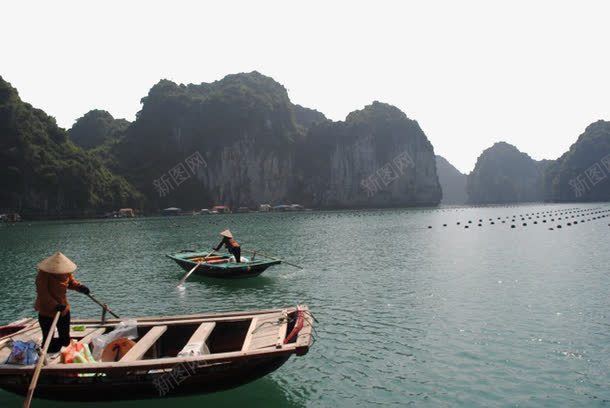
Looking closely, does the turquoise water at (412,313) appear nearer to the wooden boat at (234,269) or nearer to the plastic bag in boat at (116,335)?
the wooden boat at (234,269)

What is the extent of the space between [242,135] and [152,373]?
538 feet

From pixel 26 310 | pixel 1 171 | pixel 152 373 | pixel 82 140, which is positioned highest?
pixel 82 140

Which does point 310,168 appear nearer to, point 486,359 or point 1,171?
point 1,171

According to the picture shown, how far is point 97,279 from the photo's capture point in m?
25.5

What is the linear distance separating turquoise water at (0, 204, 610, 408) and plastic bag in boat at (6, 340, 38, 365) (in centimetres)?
158

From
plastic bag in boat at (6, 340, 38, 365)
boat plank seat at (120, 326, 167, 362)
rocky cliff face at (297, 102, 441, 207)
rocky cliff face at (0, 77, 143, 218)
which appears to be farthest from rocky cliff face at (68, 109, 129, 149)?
plastic bag in boat at (6, 340, 38, 365)

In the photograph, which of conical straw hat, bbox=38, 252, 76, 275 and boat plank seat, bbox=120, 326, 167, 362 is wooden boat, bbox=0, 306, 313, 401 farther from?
conical straw hat, bbox=38, 252, 76, 275

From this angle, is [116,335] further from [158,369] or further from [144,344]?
[158,369]

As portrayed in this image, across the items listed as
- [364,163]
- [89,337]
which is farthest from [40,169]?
[364,163]

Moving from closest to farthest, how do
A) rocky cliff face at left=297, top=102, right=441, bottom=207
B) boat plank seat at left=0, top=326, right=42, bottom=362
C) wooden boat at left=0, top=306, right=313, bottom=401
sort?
wooden boat at left=0, top=306, right=313, bottom=401
boat plank seat at left=0, top=326, right=42, bottom=362
rocky cliff face at left=297, top=102, right=441, bottom=207

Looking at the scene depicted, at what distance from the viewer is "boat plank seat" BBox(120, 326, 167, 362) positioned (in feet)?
29.2

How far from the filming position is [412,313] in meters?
16.3

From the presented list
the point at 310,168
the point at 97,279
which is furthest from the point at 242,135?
the point at 97,279

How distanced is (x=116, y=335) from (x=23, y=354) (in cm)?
191
